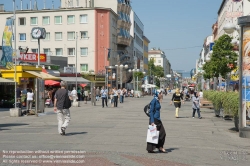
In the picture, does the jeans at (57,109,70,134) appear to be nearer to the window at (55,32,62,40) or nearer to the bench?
the bench

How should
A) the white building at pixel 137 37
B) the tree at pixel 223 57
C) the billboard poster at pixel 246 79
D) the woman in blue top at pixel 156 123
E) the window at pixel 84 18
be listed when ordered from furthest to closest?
1. the white building at pixel 137 37
2. the window at pixel 84 18
3. the tree at pixel 223 57
4. the billboard poster at pixel 246 79
5. the woman in blue top at pixel 156 123

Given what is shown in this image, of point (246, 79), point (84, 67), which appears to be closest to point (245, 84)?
point (246, 79)

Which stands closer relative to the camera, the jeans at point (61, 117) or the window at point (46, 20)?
the jeans at point (61, 117)

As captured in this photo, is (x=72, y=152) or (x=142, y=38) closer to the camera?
(x=72, y=152)

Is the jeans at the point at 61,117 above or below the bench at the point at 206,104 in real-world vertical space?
above

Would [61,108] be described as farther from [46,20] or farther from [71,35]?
[46,20]

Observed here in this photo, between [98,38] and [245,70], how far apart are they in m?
61.2

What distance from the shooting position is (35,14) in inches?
3034

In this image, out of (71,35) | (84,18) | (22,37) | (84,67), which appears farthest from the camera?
(22,37)

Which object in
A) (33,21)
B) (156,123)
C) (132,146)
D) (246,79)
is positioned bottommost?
(132,146)

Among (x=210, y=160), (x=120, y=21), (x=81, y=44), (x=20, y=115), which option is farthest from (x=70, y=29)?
(x=210, y=160)

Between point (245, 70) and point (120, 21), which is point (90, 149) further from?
point (120, 21)

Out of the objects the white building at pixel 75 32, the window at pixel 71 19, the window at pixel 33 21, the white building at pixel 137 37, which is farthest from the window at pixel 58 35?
the white building at pixel 137 37

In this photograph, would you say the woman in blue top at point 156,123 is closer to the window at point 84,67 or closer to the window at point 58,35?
the window at point 84,67
